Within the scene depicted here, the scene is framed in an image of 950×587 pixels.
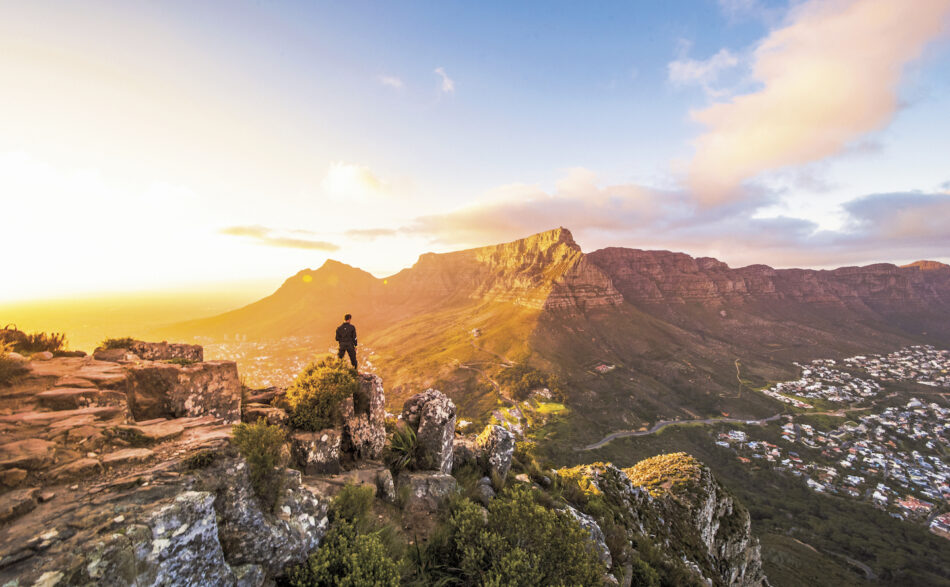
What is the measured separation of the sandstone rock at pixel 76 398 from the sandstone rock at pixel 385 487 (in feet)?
25.9

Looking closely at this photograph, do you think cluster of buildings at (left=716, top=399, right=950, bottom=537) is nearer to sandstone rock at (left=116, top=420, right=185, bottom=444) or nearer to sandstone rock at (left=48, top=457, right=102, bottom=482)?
sandstone rock at (left=116, top=420, right=185, bottom=444)

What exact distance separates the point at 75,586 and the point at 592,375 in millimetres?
140398

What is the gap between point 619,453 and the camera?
3268 inches

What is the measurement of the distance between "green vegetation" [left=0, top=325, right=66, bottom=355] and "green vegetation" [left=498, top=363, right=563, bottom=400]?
10860 centimetres

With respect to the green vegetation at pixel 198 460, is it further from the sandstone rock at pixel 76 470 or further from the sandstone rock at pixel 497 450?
the sandstone rock at pixel 497 450

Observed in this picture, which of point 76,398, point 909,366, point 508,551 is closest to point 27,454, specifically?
point 76,398

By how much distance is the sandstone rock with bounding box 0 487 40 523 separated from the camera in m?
5.21

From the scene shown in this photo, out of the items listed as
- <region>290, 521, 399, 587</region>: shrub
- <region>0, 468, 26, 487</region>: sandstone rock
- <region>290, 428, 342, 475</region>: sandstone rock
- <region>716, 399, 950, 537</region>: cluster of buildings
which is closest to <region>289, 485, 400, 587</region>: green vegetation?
<region>290, 521, 399, 587</region>: shrub

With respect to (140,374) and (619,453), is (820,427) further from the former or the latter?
(140,374)

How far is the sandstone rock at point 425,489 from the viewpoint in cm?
1162

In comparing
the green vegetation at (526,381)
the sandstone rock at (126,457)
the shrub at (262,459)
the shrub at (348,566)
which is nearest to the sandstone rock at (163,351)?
the sandstone rock at (126,457)

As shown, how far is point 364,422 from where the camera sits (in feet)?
42.2

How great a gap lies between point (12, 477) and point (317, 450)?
6331 millimetres

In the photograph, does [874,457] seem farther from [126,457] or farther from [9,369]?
[9,369]
